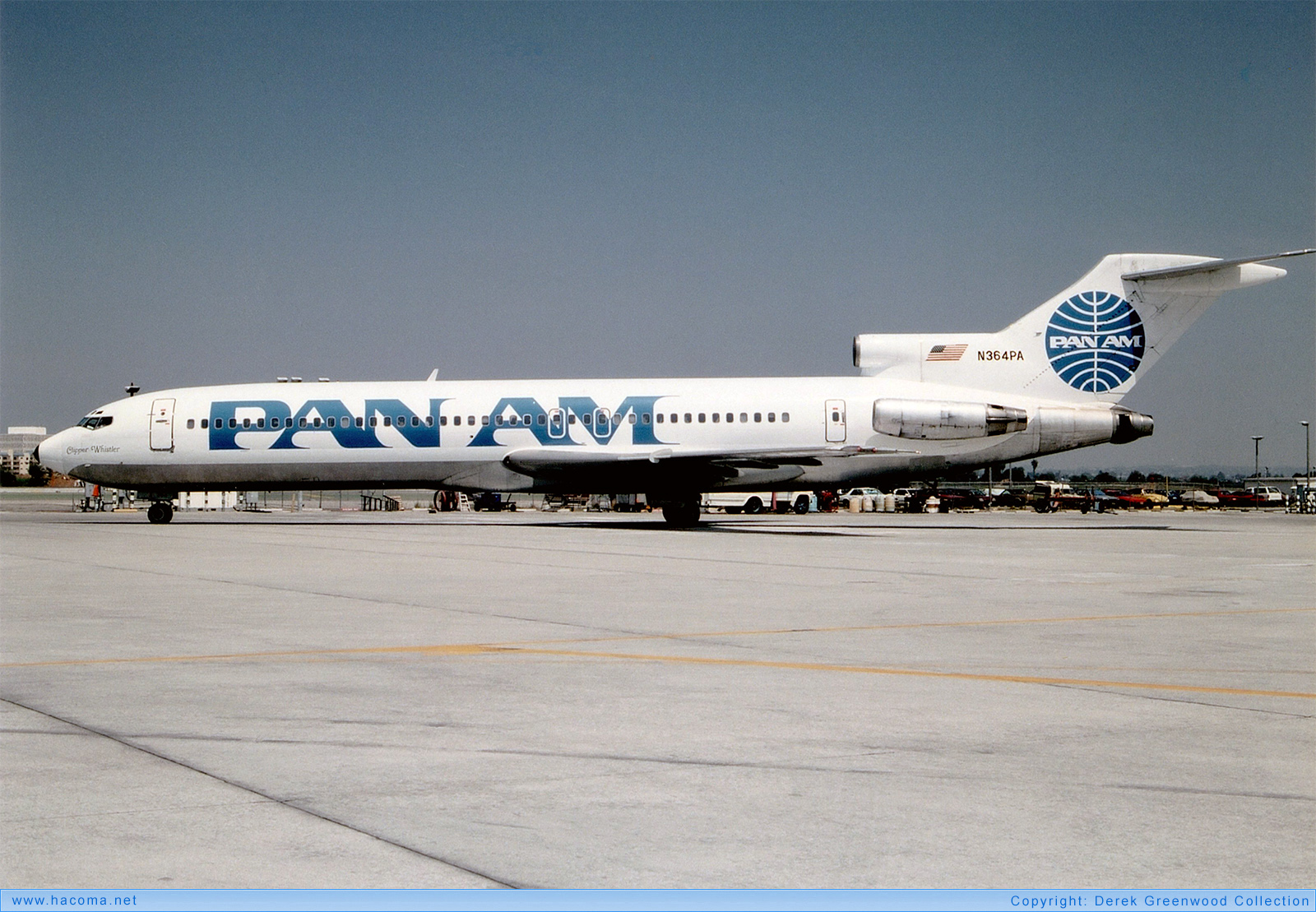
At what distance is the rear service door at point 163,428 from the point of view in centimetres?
3442

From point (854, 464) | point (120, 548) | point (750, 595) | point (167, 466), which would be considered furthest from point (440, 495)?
point (750, 595)

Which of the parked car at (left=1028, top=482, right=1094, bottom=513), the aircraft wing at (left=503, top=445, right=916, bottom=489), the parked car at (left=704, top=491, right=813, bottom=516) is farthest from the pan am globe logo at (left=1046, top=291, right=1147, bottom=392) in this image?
the parked car at (left=1028, top=482, right=1094, bottom=513)

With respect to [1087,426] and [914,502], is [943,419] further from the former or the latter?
[914,502]

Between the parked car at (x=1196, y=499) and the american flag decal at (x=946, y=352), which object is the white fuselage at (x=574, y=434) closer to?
the american flag decal at (x=946, y=352)

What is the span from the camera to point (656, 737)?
663cm

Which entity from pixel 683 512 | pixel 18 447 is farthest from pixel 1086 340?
pixel 18 447

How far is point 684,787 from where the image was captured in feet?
18.3

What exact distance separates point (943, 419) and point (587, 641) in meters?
23.9

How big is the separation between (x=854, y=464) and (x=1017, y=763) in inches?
1067

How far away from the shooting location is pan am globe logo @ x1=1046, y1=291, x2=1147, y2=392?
33.2 metres

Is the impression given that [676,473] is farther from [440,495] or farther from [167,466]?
[440,495]

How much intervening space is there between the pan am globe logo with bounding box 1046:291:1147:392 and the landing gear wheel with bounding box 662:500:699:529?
10471 millimetres

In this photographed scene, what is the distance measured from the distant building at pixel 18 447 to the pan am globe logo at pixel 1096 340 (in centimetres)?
8108

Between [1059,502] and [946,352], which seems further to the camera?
[1059,502]
